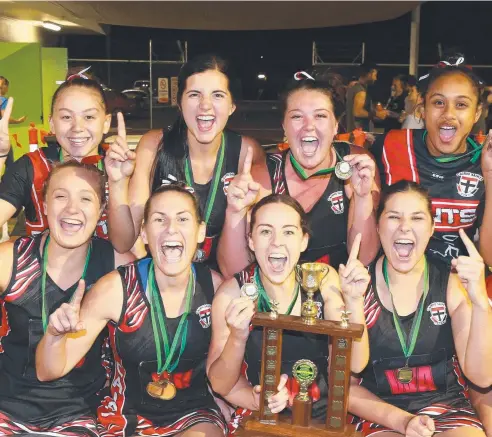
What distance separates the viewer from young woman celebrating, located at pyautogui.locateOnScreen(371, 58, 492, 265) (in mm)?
3287

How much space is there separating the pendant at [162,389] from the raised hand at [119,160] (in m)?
0.90

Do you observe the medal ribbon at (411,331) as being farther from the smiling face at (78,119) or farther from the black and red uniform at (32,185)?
the smiling face at (78,119)

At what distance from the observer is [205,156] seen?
11.4ft

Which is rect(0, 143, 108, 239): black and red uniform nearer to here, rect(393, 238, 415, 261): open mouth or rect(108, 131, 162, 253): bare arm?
rect(108, 131, 162, 253): bare arm

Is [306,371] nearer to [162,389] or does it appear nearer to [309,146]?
[162,389]

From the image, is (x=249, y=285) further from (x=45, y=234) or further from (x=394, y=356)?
(x=45, y=234)

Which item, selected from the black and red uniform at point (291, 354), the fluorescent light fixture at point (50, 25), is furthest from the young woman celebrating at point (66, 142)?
the fluorescent light fixture at point (50, 25)

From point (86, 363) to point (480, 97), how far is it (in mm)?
2181

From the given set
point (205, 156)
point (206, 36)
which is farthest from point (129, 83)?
point (205, 156)

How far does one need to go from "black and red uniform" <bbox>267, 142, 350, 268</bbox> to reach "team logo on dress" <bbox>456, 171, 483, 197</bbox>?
0.54 meters

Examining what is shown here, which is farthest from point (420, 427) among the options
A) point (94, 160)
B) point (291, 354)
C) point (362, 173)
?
point (94, 160)

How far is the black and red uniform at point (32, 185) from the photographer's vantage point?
3.25m

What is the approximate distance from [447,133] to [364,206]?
650 mm

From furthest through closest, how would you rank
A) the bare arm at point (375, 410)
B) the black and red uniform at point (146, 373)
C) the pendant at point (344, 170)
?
the pendant at point (344, 170) → the black and red uniform at point (146, 373) → the bare arm at point (375, 410)
